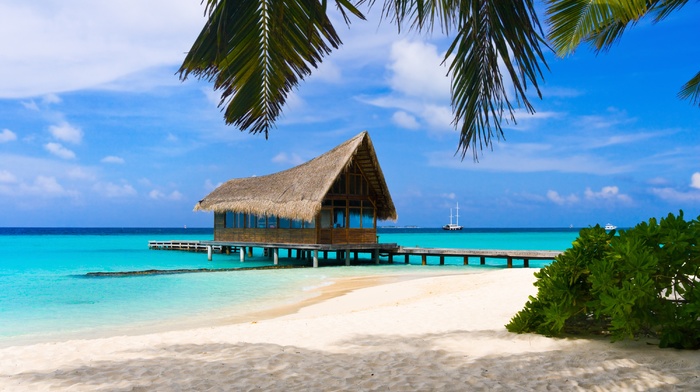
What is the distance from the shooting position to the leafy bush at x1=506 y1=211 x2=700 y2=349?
4.79 metres

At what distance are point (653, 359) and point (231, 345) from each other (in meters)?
3.90

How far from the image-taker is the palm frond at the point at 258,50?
265cm

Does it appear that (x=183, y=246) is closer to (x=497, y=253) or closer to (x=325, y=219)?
(x=325, y=219)

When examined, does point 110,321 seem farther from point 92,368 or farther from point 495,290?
point 495,290

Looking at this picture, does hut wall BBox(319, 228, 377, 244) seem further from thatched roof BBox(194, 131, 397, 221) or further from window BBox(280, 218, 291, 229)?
window BBox(280, 218, 291, 229)

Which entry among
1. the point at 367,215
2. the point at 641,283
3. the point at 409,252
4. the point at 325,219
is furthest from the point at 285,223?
the point at 641,283

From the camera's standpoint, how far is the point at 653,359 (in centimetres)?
474

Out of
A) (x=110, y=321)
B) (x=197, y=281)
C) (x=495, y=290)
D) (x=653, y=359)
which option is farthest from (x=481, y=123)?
(x=197, y=281)

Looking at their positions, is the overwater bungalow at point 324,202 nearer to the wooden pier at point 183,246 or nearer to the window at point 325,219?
the window at point 325,219

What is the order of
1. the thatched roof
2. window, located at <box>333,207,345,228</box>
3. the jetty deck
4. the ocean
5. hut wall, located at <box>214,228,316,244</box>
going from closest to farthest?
the ocean → the thatched roof → the jetty deck → hut wall, located at <box>214,228,316,244</box> → window, located at <box>333,207,345,228</box>

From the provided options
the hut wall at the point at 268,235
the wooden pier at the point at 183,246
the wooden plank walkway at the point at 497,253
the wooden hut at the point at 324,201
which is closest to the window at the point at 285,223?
the wooden hut at the point at 324,201

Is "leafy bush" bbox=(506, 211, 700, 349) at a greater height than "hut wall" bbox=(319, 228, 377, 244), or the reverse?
"hut wall" bbox=(319, 228, 377, 244)

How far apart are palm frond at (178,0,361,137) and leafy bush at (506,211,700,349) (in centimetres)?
336

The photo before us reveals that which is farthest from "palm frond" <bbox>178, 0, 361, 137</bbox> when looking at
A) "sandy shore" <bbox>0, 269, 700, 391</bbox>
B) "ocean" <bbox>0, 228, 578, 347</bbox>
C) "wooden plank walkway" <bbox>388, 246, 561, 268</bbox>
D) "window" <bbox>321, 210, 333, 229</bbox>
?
"window" <bbox>321, 210, 333, 229</bbox>
